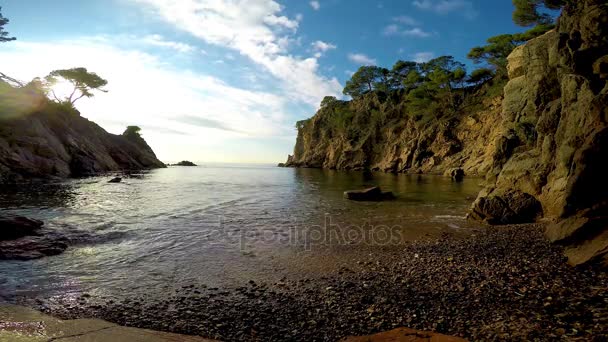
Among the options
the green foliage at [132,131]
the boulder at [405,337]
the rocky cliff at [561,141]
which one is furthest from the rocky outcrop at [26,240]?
the green foliage at [132,131]

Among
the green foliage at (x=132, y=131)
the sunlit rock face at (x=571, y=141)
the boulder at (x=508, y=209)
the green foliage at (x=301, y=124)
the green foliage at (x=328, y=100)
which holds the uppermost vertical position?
the green foliage at (x=328, y=100)

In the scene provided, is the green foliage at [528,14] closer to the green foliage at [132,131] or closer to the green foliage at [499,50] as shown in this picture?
the green foliage at [499,50]

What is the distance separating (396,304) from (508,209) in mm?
12027

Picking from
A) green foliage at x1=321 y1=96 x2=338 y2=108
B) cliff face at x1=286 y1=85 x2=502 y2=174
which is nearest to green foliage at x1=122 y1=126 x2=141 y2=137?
cliff face at x1=286 y1=85 x2=502 y2=174

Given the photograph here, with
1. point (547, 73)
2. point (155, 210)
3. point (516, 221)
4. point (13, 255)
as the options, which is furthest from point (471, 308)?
point (547, 73)

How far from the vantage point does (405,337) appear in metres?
5.01

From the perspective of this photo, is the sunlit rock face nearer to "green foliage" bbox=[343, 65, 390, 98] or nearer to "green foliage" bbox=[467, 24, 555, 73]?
"green foliage" bbox=[467, 24, 555, 73]

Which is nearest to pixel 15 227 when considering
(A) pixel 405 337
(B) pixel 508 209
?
(A) pixel 405 337

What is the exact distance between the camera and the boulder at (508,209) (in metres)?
14.8

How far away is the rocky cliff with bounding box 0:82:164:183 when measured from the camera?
36.6 metres

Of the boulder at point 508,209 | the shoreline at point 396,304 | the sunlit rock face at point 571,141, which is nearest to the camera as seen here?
the shoreline at point 396,304

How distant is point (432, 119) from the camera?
77.9 m

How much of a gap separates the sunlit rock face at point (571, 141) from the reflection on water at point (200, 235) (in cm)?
413

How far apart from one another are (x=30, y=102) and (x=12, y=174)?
21.8 m
